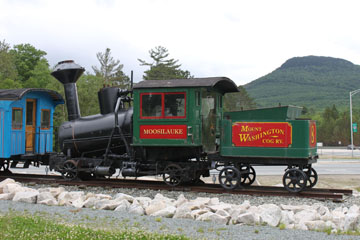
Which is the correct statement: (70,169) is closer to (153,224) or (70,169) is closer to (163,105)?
(163,105)

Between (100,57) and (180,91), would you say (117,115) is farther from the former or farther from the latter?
(100,57)

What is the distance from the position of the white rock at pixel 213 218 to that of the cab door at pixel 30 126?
27.0 feet

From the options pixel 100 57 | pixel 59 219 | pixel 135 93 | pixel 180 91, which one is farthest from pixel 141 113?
pixel 100 57

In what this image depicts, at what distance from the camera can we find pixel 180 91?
11227mm

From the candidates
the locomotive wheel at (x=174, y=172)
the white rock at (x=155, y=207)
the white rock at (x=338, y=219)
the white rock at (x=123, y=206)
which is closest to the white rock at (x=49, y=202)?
the white rock at (x=123, y=206)

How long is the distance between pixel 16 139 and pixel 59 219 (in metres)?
6.73

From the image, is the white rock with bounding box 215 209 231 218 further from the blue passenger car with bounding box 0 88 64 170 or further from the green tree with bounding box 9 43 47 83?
the green tree with bounding box 9 43 47 83

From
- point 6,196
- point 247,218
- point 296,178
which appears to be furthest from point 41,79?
point 247,218

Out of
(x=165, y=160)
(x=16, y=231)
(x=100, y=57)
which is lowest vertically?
(x=16, y=231)

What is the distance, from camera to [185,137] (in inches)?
441

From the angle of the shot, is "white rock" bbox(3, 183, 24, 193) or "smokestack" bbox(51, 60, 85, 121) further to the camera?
"smokestack" bbox(51, 60, 85, 121)

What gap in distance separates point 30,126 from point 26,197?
5.04 m

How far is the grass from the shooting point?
20.1ft

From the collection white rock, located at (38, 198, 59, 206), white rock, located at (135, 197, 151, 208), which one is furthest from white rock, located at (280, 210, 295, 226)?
white rock, located at (38, 198, 59, 206)
